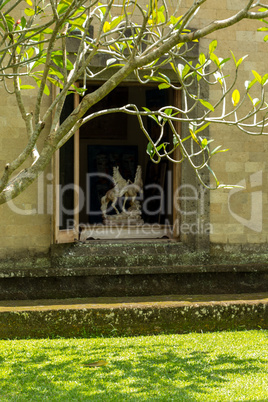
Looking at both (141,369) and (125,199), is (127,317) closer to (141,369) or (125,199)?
(141,369)

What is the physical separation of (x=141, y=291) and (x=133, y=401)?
3126mm

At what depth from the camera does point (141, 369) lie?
3969 millimetres

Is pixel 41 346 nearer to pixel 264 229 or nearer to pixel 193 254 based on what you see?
pixel 193 254

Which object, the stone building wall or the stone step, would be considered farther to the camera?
the stone building wall

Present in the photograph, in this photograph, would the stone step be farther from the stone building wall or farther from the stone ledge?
the stone building wall

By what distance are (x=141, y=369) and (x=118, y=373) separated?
0.63 ft

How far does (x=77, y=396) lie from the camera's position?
342cm

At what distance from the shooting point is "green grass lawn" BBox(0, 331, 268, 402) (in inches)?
135

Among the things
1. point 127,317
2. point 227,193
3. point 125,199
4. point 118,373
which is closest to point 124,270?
point 127,317

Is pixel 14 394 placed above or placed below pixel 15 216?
below

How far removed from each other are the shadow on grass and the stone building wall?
6.71ft

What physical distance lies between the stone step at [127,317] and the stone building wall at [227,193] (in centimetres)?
115

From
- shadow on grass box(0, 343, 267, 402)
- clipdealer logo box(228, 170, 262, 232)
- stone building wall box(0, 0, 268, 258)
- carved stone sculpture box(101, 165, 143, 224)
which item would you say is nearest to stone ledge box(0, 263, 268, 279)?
stone building wall box(0, 0, 268, 258)

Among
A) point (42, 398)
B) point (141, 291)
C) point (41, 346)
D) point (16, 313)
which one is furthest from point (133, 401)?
point (141, 291)
